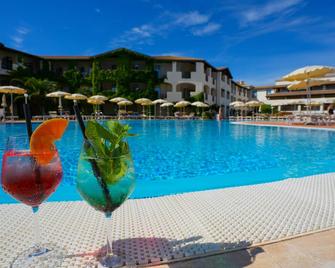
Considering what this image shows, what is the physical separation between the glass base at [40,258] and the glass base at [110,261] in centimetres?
26

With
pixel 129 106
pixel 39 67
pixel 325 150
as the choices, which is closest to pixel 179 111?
pixel 129 106

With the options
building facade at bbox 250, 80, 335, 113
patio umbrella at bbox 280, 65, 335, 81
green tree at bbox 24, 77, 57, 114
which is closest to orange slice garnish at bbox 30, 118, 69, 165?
patio umbrella at bbox 280, 65, 335, 81

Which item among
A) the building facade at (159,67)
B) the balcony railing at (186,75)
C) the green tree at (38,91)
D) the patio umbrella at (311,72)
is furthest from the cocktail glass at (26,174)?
the balcony railing at (186,75)

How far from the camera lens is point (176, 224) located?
223cm

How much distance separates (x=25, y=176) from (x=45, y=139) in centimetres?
21

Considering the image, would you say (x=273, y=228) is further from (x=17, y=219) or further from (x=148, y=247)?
(x=17, y=219)

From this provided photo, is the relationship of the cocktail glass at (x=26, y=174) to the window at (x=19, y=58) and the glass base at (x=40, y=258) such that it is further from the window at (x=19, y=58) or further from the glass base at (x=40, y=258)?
the window at (x=19, y=58)

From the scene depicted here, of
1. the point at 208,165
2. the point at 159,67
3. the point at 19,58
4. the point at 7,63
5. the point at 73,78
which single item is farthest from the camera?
the point at 159,67

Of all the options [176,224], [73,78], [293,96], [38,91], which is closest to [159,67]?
[73,78]

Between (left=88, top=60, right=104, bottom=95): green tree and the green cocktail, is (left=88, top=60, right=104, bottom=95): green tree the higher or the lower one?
the higher one

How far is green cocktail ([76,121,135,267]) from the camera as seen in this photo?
4.12 feet

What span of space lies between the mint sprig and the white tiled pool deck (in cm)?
69

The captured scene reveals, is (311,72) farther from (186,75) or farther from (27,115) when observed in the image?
(27,115)

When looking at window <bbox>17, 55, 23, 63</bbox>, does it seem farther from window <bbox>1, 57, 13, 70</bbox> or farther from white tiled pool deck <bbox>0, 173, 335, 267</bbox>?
white tiled pool deck <bbox>0, 173, 335, 267</bbox>
